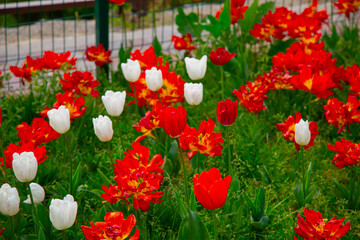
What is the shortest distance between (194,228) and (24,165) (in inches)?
21.3

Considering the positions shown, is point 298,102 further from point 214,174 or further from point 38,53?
point 38,53

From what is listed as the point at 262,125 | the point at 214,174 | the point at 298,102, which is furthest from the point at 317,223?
the point at 298,102

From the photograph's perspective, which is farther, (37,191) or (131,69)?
→ (131,69)

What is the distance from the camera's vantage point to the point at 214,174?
1.56 metres

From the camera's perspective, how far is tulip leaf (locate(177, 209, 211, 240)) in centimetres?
163

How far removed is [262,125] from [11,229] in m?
1.44

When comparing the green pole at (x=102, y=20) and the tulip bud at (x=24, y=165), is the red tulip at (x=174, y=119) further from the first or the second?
the green pole at (x=102, y=20)

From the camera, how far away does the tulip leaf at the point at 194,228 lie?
1.63m

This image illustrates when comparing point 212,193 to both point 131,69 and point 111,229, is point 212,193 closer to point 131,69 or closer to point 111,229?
point 111,229

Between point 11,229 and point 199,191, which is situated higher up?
point 199,191

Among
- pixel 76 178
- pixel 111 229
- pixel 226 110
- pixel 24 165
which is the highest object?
pixel 226 110

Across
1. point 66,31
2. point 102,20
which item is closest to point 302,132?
point 102,20

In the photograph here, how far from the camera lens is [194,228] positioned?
1.63 metres

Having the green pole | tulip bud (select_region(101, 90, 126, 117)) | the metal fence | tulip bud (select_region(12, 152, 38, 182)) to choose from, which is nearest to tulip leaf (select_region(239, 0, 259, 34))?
the metal fence
